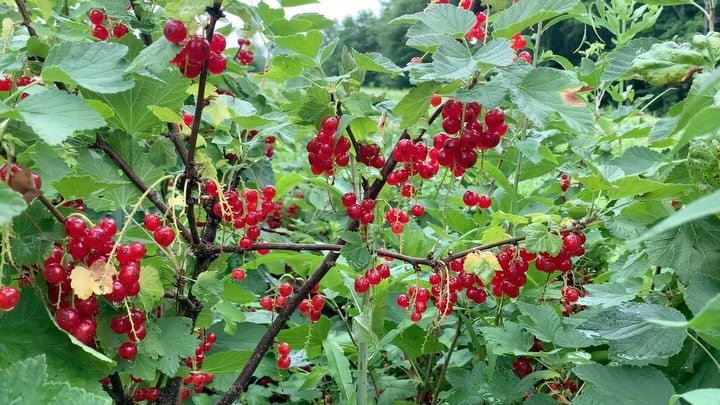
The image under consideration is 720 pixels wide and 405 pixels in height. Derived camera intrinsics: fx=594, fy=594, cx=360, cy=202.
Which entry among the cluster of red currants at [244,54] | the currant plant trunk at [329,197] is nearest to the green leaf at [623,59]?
the currant plant trunk at [329,197]

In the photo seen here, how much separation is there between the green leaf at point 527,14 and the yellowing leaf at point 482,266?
15.0 inches

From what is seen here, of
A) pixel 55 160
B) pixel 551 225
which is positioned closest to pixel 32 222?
pixel 55 160

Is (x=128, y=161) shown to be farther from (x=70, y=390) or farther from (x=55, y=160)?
(x=70, y=390)

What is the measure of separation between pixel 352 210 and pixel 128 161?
1.45ft

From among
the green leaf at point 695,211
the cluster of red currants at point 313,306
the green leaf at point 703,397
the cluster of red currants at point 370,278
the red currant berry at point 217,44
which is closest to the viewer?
the green leaf at point 695,211

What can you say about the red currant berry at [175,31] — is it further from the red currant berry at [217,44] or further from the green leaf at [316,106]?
the green leaf at [316,106]

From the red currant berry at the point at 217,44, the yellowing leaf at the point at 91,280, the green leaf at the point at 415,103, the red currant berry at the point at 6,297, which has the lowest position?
the yellowing leaf at the point at 91,280

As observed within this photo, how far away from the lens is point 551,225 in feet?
3.60

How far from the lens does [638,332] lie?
3.17 feet

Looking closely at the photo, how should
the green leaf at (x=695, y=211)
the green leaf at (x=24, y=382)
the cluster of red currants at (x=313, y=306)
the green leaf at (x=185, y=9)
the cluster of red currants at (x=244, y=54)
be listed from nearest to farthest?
the green leaf at (x=695, y=211) < the green leaf at (x=24, y=382) < the green leaf at (x=185, y=9) < the cluster of red currants at (x=313, y=306) < the cluster of red currants at (x=244, y=54)

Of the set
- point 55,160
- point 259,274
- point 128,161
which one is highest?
point 55,160

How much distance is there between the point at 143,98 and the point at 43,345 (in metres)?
0.46

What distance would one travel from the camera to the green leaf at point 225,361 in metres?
1.25

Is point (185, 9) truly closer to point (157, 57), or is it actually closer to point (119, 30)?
point (157, 57)
